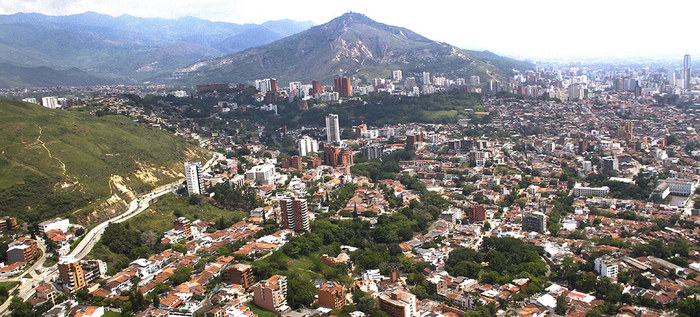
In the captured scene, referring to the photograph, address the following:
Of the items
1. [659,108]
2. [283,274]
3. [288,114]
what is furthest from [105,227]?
[659,108]

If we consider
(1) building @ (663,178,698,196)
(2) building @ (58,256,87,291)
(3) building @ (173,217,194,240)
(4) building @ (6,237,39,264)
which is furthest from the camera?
(1) building @ (663,178,698,196)

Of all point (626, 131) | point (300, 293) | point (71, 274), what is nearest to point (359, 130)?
point (626, 131)

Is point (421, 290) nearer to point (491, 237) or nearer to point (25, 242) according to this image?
point (491, 237)

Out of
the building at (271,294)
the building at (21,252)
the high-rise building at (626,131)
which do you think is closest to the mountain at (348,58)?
the high-rise building at (626,131)

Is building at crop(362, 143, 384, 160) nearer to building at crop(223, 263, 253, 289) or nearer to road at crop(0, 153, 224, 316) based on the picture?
road at crop(0, 153, 224, 316)

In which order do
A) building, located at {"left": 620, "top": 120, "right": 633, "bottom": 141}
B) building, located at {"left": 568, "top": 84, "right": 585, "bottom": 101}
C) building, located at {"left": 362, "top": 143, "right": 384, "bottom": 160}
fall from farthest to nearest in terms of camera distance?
building, located at {"left": 568, "top": 84, "right": 585, "bottom": 101} → building, located at {"left": 620, "top": 120, "right": 633, "bottom": 141} → building, located at {"left": 362, "top": 143, "right": 384, "bottom": 160}

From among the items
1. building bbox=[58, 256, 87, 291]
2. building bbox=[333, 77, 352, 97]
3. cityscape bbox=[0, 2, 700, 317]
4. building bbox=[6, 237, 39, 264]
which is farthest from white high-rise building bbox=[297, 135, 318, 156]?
building bbox=[58, 256, 87, 291]

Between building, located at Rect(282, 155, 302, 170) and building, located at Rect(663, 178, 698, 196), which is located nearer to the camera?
building, located at Rect(663, 178, 698, 196)
